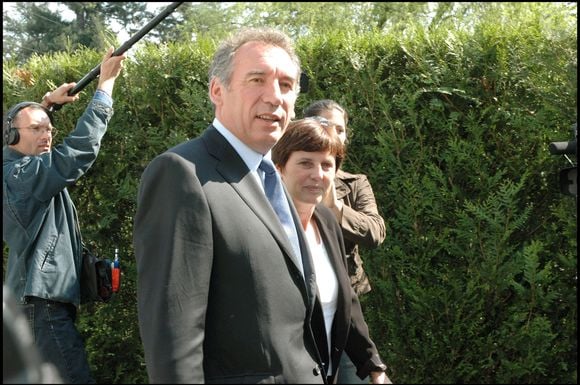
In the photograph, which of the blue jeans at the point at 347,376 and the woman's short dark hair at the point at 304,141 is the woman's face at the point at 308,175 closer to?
the woman's short dark hair at the point at 304,141

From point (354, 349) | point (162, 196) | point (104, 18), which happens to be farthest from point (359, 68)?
point (104, 18)

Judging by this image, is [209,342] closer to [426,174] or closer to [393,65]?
[426,174]

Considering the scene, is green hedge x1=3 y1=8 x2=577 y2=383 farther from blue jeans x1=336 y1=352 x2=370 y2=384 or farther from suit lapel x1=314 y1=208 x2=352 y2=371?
suit lapel x1=314 y1=208 x2=352 y2=371

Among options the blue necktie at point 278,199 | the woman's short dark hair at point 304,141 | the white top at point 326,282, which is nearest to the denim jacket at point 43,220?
the woman's short dark hair at point 304,141

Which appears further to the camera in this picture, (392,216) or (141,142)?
(141,142)

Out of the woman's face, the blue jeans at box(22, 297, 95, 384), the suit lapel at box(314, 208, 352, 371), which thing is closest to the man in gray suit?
the suit lapel at box(314, 208, 352, 371)

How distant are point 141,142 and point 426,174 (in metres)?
2.33

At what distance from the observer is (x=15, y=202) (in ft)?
16.7

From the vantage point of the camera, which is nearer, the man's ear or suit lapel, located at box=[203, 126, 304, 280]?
suit lapel, located at box=[203, 126, 304, 280]

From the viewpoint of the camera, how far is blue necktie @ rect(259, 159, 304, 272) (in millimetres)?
2938

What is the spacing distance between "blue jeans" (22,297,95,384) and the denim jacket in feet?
0.25

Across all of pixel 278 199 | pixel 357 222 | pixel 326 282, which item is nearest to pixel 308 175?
pixel 326 282

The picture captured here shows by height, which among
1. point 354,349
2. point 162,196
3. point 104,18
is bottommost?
point 354,349

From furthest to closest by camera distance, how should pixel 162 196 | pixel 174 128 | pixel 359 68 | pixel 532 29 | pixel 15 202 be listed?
pixel 174 128, pixel 359 68, pixel 532 29, pixel 15 202, pixel 162 196
